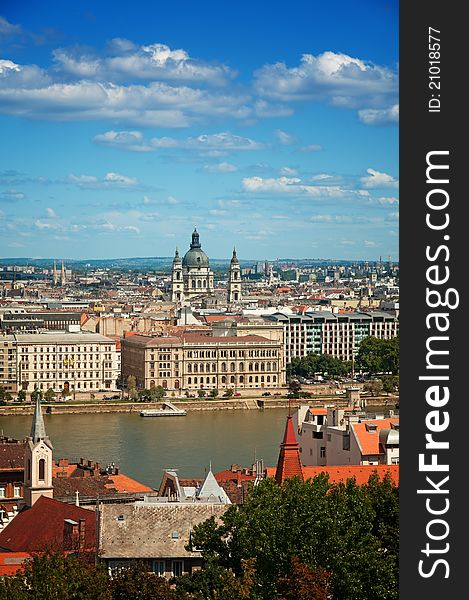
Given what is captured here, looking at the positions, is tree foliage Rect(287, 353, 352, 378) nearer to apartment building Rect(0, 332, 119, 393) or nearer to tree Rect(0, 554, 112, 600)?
apartment building Rect(0, 332, 119, 393)

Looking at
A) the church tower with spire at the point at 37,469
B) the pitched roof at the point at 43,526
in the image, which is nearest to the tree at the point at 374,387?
the church tower with spire at the point at 37,469

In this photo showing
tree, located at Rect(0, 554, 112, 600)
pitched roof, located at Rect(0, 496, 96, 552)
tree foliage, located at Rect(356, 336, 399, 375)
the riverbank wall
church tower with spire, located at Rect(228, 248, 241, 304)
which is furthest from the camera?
church tower with spire, located at Rect(228, 248, 241, 304)

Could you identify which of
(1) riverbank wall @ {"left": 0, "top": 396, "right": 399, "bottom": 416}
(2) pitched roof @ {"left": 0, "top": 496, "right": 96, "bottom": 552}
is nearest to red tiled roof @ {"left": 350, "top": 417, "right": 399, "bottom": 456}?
(2) pitched roof @ {"left": 0, "top": 496, "right": 96, "bottom": 552}

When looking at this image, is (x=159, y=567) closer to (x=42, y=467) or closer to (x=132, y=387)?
(x=42, y=467)

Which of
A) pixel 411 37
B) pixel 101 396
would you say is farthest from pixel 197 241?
pixel 411 37

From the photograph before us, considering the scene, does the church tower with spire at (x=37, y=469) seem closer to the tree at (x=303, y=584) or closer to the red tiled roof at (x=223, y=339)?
the tree at (x=303, y=584)

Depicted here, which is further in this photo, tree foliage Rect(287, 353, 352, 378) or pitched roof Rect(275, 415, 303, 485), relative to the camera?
tree foliage Rect(287, 353, 352, 378)
